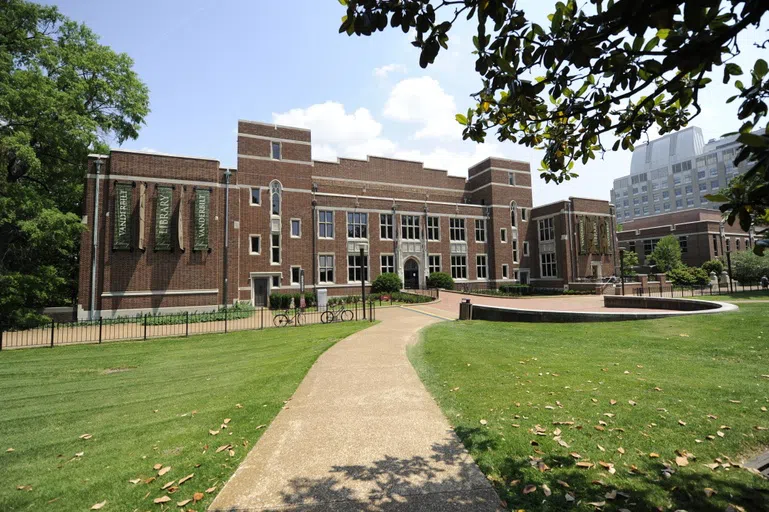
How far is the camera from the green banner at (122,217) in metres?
23.7

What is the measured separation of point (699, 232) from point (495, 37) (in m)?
63.5

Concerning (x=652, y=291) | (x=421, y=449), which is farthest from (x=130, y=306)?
(x=652, y=291)

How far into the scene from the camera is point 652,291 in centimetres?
3055

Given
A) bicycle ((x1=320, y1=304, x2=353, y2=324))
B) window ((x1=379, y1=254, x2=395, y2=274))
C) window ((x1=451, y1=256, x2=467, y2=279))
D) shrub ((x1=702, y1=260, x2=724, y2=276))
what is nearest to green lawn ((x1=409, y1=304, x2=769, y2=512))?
bicycle ((x1=320, y1=304, x2=353, y2=324))

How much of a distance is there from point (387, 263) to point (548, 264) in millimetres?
19663

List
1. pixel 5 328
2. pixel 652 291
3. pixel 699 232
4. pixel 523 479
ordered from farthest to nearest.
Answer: pixel 699 232
pixel 652 291
pixel 5 328
pixel 523 479

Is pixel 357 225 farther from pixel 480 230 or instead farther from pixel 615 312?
pixel 615 312

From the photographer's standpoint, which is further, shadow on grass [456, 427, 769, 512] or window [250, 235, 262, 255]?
window [250, 235, 262, 255]

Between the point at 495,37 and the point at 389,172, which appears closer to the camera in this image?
the point at 495,37

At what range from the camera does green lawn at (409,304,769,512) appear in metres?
3.25

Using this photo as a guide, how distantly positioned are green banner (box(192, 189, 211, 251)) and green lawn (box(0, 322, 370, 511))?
14.5 meters

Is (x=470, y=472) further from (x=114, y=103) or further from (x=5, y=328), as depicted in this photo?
(x=114, y=103)

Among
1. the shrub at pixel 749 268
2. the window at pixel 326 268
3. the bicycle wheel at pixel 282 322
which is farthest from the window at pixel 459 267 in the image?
the shrub at pixel 749 268

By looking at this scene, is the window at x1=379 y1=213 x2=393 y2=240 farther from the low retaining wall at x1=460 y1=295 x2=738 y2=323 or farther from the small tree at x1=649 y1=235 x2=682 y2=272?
the small tree at x1=649 y1=235 x2=682 y2=272
